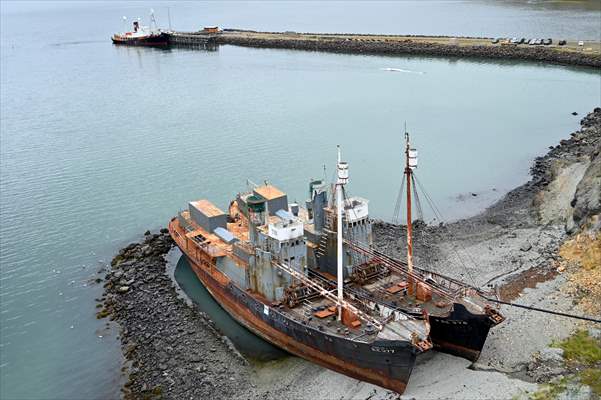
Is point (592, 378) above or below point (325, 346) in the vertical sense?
above

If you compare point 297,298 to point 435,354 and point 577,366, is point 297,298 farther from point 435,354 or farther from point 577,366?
point 577,366

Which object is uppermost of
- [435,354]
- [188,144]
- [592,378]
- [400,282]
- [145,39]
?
[145,39]

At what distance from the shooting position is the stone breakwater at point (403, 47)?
316ft

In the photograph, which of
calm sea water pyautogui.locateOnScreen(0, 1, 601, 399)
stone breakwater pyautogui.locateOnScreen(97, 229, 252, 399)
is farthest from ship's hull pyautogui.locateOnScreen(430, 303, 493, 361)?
calm sea water pyautogui.locateOnScreen(0, 1, 601, 399)

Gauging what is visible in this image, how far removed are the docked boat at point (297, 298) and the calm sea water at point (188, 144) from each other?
7.33 metres

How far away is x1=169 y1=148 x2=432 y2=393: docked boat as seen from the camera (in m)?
23.3

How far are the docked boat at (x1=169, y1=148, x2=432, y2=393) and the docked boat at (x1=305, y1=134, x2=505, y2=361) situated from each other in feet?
1.46

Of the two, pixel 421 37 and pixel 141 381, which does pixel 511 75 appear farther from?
pixel 141 381

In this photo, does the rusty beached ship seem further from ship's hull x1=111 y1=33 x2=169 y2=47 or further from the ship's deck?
ship's hull x1=111 y1=33 x2=169 y2=47

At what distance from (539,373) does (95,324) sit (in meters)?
23.6

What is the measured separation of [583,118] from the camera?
66.0 meters

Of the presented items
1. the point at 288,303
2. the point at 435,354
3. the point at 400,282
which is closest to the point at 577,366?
the point at 435,354

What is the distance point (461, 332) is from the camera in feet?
78.3

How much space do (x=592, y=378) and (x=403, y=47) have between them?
9912cm
